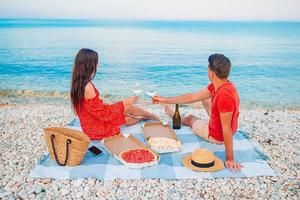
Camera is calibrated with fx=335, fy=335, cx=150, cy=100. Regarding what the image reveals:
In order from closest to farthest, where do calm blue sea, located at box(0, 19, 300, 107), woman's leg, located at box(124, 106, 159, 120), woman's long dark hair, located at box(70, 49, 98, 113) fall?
woman's long dark hair, located at box(70, 49, 98, 113) → woman's leg, located at box(124, 106, 159, 120) → calm blue sea, located at box(0, 19, 300, 107)

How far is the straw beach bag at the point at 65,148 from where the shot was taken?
428cm

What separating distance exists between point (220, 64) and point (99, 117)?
195cm

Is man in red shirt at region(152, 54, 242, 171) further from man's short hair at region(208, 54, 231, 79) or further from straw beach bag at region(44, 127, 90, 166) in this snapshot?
straw beach bag at region(44, 127, 90, 166)

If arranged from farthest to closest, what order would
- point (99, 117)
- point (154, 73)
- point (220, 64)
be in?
point (154, 73), point (99, 117), point (220, 64)

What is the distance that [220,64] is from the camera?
180 inches

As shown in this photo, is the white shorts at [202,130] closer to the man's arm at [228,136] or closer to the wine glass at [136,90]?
the man's arm at [228,136]

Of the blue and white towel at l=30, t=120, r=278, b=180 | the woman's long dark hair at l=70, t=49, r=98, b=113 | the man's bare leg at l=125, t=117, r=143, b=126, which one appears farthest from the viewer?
the man's bare leg at l=125, t=117, r=143, b=126

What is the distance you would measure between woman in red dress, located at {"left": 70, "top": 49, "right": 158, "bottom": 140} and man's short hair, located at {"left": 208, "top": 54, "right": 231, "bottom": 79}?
4.75 ft

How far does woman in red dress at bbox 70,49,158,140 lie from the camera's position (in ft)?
15.9

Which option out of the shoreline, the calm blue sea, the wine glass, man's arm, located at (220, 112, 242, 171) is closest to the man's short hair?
man's arm, located at (220, 112, 242, 171)

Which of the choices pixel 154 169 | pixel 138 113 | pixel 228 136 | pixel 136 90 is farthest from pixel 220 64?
pixel 138 113

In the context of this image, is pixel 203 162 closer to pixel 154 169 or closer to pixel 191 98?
pixel 154 169

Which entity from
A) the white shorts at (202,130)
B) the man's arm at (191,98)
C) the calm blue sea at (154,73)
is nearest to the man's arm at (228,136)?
the white shorts at (202,130)

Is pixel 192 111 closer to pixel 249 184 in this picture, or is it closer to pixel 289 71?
pixel 249 184
